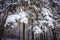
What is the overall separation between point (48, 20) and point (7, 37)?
270 cm

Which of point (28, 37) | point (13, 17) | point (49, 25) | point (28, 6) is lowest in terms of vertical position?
point (28, 37)

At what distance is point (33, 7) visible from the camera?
4.39 meters

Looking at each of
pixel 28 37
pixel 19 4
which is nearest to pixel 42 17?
pixel 19 4

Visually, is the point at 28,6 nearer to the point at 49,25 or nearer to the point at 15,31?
the point at 49,25

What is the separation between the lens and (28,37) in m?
6.68

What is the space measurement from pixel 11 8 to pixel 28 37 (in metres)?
2.62

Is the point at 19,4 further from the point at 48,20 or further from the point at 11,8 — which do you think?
the point at 48,20

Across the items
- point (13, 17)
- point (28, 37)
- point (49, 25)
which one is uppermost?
point (13, 17)

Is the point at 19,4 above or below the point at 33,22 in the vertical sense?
above

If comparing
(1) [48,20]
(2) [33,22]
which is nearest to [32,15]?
(2) [33,22]

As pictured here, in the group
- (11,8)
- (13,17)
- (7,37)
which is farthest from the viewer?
(7,37)

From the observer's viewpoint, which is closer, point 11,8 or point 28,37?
point 11,8

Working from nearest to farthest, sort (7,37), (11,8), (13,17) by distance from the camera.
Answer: (13,17), (11,8), (7,37)

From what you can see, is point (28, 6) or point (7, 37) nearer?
point (28, 6)
